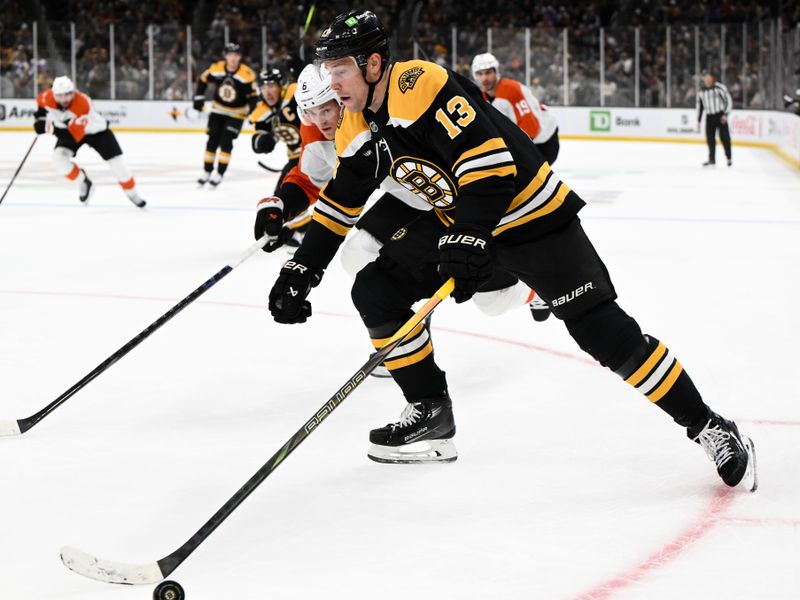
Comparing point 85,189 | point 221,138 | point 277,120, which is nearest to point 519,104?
point 277,120

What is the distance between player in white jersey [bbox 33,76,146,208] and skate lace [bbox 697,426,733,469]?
656cm

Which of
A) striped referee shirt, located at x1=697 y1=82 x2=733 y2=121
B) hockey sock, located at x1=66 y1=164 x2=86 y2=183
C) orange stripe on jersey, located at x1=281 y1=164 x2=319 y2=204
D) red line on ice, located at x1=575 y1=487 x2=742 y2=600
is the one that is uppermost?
orange stripe on jersey, located at x1=281 y1=164 x2=319 y2=204

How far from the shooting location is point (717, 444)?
2594 mm

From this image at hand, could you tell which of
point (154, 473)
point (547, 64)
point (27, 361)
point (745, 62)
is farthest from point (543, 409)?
point (547, 64)

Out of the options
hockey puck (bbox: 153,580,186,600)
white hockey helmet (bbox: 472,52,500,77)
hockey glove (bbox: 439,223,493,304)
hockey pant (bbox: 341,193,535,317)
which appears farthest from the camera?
white hockey helmet (bbox: 472,52,500,77)

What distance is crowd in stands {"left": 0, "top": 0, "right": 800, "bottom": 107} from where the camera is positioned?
16.3 meters

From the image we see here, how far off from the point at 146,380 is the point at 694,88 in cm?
1371

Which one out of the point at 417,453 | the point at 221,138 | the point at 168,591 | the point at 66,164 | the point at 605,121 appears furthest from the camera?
the point at 605,121

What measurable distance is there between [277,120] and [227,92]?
3.38 meters

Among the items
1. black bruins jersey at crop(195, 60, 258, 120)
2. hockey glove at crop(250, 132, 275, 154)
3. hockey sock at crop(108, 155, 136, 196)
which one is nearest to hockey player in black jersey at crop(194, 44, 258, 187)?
black bruins jersey at crop(195, 60, 258, 120)

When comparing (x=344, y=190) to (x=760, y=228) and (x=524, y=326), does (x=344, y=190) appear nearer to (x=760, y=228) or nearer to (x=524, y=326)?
(x=524, y=326)

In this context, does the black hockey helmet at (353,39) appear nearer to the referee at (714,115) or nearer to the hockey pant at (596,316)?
the hockey pant at (596,316)

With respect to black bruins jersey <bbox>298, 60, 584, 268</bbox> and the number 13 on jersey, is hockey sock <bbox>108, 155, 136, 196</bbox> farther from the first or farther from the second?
the number 13 on jersey

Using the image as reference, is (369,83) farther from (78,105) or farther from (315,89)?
(78,105)
